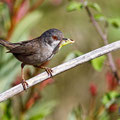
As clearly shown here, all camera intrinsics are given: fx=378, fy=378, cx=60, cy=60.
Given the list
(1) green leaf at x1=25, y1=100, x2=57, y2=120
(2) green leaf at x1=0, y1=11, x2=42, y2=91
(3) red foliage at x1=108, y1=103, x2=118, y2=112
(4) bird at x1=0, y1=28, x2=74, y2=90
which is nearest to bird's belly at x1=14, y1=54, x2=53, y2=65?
(4) bird at x1=0, y1=28, x2=74, y2=90

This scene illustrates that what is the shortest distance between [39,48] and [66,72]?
2.78 m

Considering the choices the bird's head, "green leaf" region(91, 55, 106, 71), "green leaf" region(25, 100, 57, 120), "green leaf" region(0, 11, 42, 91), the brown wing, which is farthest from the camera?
"green leaf" region(0, 11, 42, 91)

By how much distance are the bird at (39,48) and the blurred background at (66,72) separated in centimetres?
16

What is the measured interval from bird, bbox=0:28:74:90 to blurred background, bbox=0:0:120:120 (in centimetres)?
16

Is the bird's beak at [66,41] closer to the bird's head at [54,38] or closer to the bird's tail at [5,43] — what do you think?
the bird's head at [54,38]

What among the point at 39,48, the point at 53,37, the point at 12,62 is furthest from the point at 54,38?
the point at 12,62

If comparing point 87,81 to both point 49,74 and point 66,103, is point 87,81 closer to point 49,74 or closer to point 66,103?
point 66,103

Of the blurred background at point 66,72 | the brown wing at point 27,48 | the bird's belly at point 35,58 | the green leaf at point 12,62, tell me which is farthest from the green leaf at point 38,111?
the brown wing at point 27,48

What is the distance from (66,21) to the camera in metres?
7.25

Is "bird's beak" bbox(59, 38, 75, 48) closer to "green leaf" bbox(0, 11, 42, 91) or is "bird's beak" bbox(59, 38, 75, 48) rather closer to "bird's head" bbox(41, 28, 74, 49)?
"bird's head" bbox(41, 28, 74, 49)

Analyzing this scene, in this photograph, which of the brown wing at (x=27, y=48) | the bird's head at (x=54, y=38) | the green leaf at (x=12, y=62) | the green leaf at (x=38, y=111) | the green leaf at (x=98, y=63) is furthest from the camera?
the green leaf at (x=12, y=62)

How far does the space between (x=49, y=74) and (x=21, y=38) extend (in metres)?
1.34

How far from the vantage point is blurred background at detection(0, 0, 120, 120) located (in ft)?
13.3

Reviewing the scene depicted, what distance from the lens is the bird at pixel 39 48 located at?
387 cm
